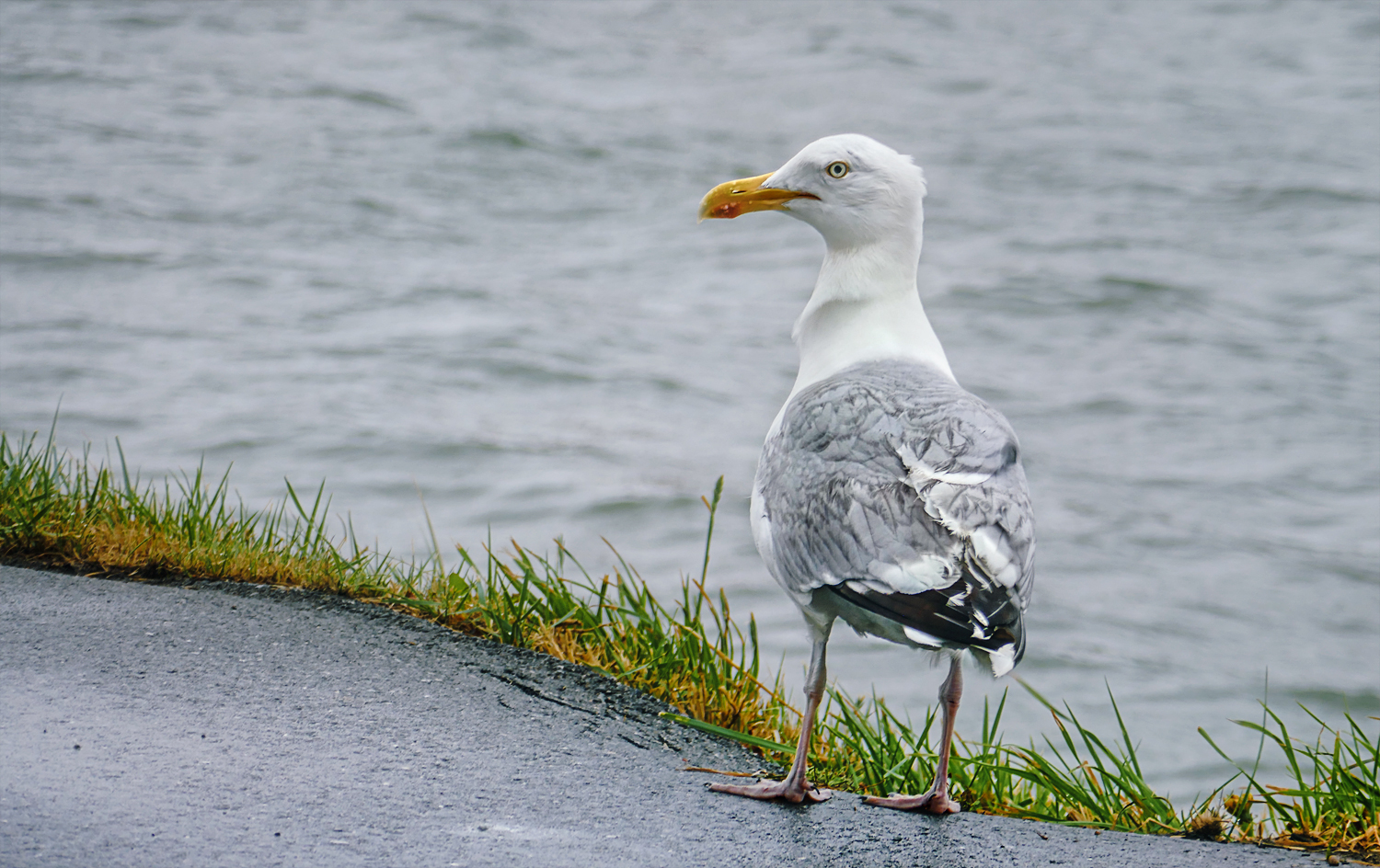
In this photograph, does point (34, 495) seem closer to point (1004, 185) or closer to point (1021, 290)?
point (1021, 290)

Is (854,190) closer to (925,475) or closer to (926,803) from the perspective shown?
(925,475)

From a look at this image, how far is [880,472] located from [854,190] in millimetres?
1266

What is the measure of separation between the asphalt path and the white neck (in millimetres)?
1287

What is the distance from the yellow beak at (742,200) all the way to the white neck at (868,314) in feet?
0.91

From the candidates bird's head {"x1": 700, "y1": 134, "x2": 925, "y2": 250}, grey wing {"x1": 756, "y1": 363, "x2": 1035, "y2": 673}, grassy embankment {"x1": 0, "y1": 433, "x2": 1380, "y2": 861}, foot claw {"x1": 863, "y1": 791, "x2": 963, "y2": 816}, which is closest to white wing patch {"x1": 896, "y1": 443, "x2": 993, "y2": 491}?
grey wing {"x1": 756, "y1": 363, "x2": 1035, "y2": 673}

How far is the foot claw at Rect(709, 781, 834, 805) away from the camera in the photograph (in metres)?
3.72

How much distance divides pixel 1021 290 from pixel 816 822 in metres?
14.1

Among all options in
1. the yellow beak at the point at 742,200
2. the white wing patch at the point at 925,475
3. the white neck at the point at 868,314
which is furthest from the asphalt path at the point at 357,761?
the yellow beak at the point at 742,200

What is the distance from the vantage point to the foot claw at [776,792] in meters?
3.72

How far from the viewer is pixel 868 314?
4.50 metres

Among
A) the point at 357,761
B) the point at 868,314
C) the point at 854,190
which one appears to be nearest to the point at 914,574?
the point at 868,314

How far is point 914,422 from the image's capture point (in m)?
3.80

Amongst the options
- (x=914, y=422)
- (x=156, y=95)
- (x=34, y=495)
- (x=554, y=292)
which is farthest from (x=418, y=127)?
(x=914, y=422)

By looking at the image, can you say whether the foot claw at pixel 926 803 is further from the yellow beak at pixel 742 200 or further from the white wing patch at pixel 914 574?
the yellow beak at pixel 742 200
